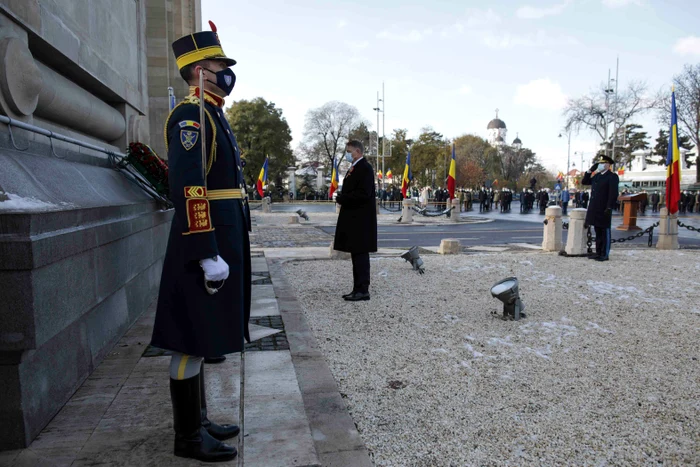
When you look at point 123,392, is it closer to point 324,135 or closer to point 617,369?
point 617,369

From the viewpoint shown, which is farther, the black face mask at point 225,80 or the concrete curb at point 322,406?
the black face mask at point 225,80

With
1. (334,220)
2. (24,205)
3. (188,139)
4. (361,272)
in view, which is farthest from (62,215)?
(334,220)

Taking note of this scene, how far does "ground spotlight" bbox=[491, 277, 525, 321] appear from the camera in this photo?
5.18 m

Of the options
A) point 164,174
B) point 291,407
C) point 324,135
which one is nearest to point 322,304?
point 164,174

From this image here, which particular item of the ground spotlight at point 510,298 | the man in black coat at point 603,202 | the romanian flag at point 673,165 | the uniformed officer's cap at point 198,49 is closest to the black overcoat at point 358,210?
the ground spotlight at point 510,298

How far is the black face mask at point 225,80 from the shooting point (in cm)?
255

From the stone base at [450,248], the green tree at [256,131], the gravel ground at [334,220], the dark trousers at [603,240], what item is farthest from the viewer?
the green tree at [256,131]

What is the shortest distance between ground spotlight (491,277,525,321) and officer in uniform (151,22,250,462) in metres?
3.42

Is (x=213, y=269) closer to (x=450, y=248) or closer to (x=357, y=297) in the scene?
(x=357, y=297)

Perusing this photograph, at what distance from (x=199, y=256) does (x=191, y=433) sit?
33.3 inches

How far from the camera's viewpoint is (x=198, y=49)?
8.20 feet

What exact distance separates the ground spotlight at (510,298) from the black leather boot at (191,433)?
11.7 ft

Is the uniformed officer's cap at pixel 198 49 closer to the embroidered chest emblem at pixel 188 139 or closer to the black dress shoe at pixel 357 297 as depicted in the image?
the embroidered chest emblem at pixel 188 139

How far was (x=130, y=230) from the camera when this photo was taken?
13.2 ft
